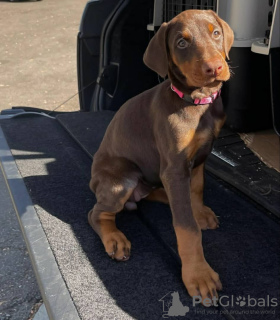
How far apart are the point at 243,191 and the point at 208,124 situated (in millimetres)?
727

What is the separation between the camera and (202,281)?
1.99m

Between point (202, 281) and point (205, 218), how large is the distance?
52 centimetres

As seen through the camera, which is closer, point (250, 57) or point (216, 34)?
point (216, 34)

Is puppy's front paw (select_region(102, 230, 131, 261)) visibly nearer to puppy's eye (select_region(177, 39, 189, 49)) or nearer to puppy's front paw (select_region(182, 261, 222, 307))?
puppy's front paw (select_region(182, 261, 222, 307))

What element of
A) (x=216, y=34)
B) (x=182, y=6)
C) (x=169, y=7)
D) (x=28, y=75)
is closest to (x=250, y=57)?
(x=182, y=6)

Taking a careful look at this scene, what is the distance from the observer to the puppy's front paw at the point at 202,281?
1957 millimetres

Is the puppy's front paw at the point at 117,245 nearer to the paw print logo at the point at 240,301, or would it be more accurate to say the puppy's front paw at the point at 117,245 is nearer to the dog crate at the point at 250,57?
the paw print logo at the point at 240,301

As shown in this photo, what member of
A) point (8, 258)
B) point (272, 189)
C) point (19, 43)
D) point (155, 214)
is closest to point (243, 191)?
point (272, 189)

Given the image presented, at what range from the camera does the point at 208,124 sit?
2.21m

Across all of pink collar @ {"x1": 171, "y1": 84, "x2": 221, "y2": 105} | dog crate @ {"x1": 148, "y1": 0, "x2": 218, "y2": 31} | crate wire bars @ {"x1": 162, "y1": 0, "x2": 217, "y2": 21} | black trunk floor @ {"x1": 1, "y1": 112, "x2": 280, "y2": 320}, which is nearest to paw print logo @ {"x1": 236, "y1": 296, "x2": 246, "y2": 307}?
black trunk floor @ {"x1": 1, "y1": 112, "x2": 280, "y2": 320}

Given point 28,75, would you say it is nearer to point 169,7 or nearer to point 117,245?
point 169,7

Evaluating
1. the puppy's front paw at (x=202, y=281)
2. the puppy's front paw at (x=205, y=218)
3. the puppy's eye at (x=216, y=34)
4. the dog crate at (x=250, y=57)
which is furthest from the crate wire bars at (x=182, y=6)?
the puppy's front paw at (x=202, y=281)

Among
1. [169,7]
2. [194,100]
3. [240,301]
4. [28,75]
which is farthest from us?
[28,75]

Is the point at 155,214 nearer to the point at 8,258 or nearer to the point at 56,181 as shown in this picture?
the point at 56,181
